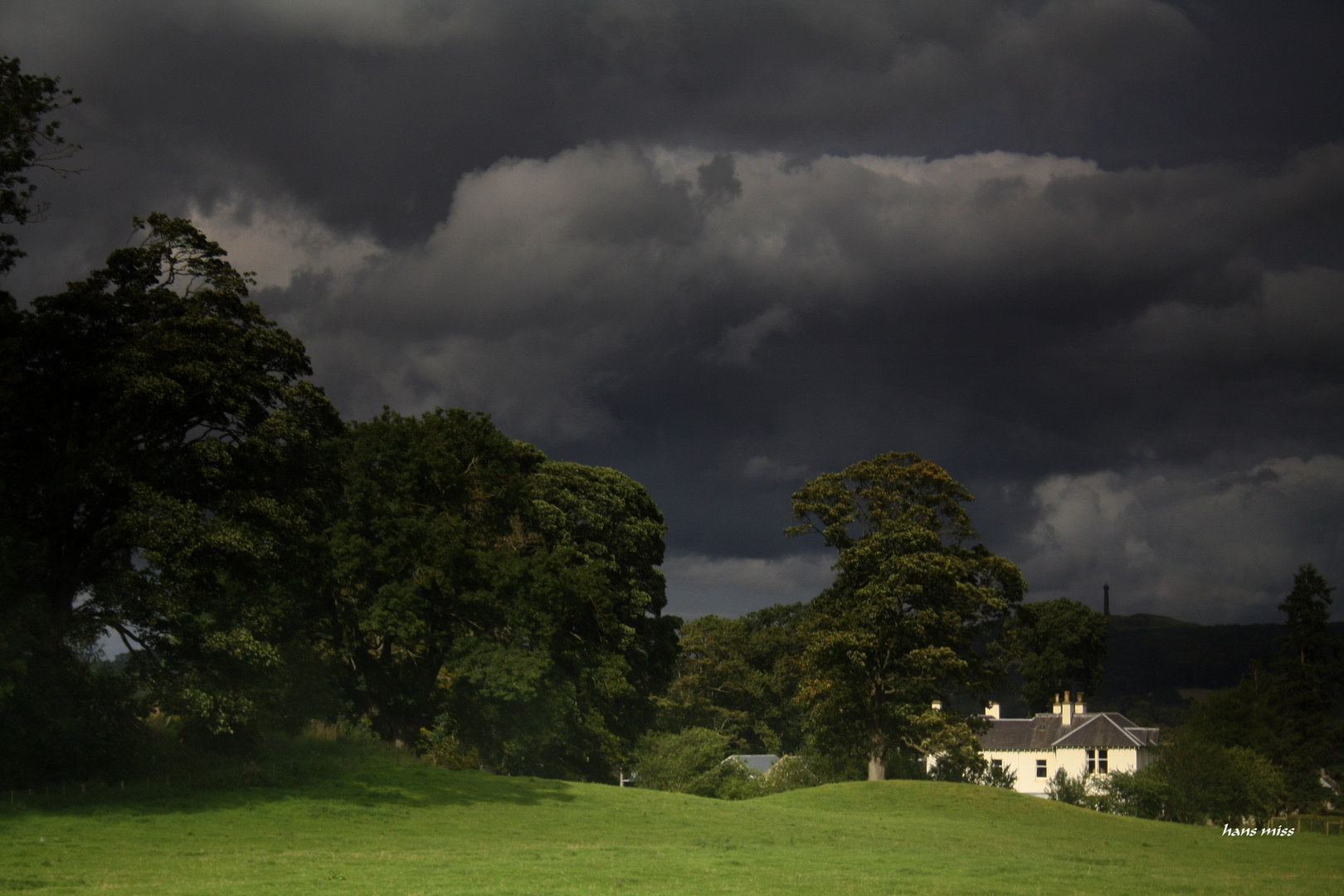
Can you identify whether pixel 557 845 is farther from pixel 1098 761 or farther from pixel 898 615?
pixel 1098 761

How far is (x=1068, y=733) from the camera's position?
86.1 m

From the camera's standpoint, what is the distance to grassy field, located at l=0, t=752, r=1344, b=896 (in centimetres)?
1894

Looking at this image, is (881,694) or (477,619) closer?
(477,619)

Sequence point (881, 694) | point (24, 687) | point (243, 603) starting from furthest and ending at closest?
point (881, 694), point (243, 603), point (24, 687)

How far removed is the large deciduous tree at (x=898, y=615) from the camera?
5119 centimetres

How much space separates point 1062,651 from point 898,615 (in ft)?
215

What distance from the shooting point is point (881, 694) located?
53.0 metres

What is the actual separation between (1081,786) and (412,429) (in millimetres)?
42314

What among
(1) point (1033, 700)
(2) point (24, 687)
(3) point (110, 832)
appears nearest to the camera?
(3) point (110, 832)

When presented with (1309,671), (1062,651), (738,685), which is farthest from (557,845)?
(1062,651)

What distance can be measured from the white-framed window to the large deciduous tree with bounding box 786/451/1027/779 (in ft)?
108

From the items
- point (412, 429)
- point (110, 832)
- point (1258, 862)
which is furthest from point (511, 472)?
point (1258, 862)

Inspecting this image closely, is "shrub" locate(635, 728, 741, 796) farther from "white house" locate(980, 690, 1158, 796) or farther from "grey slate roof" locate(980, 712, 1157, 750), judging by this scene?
"grey slate roof" locate(980, 712, 1157, 750)

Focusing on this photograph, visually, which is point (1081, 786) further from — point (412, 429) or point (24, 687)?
point (24, 687)
